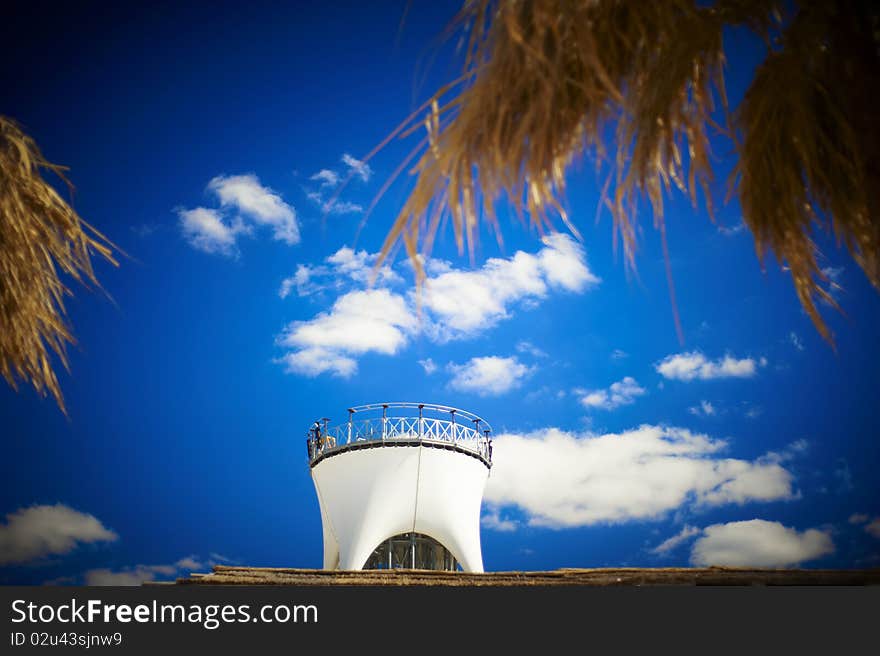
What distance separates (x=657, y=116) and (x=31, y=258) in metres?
3.79

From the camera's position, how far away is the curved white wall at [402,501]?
933 inches

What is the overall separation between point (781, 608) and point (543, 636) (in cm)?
169

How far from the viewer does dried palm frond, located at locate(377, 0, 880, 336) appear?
89.9 inches

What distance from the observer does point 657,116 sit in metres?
2.52

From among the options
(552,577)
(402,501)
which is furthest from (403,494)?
(552,577)

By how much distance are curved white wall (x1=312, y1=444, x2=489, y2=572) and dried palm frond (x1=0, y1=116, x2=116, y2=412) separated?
65.5 ft

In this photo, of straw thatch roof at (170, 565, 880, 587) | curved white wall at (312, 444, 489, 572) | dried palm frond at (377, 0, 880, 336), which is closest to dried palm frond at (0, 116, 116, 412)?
dried palm frond at (377, 0, 880, 336)

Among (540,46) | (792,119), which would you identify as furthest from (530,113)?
(792,119)

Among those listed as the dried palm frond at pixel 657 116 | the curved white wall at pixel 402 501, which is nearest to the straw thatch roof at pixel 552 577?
the dried palm frond at pixel 657 116

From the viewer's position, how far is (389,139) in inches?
95.3

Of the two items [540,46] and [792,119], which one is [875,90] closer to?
[792,119]

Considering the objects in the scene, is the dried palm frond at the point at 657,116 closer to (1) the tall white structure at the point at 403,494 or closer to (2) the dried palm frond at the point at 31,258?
(2) the dried palm frond at the point at 31,258

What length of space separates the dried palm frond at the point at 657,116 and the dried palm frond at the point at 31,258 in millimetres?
2961

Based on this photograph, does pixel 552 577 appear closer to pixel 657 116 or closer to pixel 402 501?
pixel 657 116
